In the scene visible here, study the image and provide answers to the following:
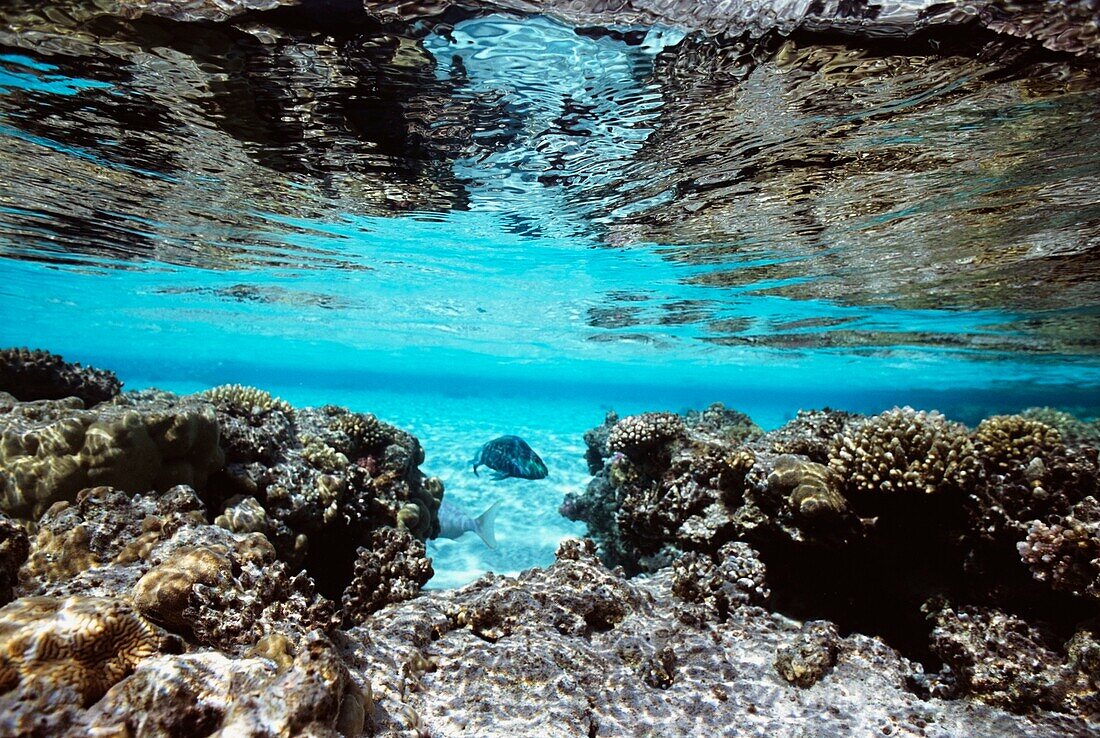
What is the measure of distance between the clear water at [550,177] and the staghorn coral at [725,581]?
6287mm

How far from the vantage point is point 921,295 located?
17.9 meters

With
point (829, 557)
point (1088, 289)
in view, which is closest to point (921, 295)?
point (1088, 289)

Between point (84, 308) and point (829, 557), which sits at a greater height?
point (84, 308)

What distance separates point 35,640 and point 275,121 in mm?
7967

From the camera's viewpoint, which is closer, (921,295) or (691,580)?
(691,580)

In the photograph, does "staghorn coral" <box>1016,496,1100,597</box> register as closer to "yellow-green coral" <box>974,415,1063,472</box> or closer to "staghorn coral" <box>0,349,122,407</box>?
"yellow-green coral" <box>974,415,1063,472</box>

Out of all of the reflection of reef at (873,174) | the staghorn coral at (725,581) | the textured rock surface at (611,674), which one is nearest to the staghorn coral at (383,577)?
the textured rock surface at (611,674)

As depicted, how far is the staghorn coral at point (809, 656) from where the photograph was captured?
5316 mm

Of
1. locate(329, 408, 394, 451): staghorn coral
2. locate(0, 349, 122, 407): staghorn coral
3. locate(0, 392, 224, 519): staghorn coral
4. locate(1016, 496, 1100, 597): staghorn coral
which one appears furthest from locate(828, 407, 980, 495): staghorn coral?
locate(0, 349, 122, 407): staghorn coral

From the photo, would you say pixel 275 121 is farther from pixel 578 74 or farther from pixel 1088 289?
pixel 1088 289

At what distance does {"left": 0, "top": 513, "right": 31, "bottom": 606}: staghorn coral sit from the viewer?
3.43m

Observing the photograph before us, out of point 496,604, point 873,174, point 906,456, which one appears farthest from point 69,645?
point 873,174

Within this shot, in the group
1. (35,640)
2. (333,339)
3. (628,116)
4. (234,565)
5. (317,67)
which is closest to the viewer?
(35,640)

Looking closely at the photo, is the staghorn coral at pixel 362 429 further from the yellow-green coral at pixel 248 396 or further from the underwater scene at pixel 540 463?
the yellow-green coral at pixel 248 396
